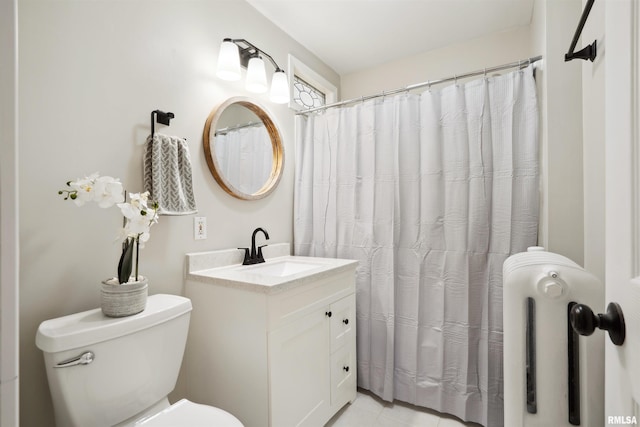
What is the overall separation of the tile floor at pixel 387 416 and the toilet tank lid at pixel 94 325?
3.85ft

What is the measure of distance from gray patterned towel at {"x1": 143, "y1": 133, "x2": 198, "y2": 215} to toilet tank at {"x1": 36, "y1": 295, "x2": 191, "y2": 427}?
1.54 ft

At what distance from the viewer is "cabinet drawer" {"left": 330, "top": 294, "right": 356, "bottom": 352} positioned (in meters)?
1.75

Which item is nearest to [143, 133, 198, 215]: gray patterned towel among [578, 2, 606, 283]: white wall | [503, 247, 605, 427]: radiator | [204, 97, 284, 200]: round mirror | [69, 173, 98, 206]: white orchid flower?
[204, 97, 284, 200]: round mirror

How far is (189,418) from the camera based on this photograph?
41.8 inches

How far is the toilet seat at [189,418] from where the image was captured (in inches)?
40.5

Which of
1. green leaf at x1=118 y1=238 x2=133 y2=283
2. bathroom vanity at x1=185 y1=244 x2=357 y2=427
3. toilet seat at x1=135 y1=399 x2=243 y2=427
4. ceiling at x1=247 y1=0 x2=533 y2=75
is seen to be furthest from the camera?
ceiling at x1=247 y1=0 x2=533 y2=75

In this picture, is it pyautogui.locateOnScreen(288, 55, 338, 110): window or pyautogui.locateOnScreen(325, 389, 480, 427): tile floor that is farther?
pyautogui.locateOnScreen(288, 55, 338, 110): window

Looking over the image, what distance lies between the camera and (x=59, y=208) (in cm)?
116

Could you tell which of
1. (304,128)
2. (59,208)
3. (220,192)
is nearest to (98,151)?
(59,208)

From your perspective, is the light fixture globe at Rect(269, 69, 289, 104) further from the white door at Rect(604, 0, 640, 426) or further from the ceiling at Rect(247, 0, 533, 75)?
the white door at Rect(604, 0, 640, 426)

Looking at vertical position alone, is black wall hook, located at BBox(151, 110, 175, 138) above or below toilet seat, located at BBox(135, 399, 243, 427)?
above

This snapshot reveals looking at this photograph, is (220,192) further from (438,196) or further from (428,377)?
(428,377)

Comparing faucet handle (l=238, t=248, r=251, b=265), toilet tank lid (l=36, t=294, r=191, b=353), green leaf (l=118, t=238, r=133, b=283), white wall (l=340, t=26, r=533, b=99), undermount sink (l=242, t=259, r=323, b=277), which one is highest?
white wall (l=340, t=26, r=533, b=99)


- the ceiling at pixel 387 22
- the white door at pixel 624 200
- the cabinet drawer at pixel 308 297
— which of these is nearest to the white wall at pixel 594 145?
the white door at pixel 624 200
